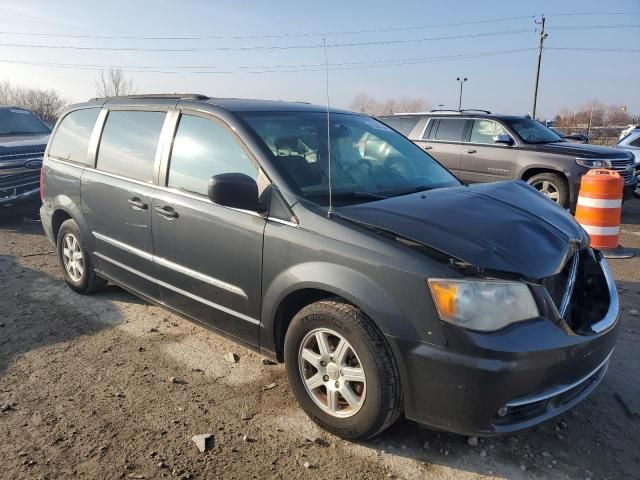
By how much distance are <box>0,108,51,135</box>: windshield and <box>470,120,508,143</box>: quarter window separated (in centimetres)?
807

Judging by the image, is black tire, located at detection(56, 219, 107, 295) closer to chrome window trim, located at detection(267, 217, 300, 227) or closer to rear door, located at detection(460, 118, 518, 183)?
chrome window trim, located at detection(267, 217, 300, 227)

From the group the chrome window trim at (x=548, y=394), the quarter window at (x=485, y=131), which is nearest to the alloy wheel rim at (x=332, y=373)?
the chrome window trim at (x=548, y=394)

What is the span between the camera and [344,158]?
3557 millimetres

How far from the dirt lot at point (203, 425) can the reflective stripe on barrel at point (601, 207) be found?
103 inches

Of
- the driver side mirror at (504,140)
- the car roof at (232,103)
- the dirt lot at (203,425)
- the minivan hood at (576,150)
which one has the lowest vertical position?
the dirt lot at (203,425)

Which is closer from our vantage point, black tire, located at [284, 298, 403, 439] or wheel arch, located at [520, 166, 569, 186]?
black tire, located at [284, 298, 403, 439]

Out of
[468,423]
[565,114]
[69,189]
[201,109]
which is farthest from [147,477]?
[565,114]

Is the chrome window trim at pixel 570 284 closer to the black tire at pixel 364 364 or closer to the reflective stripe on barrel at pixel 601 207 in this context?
the black tire at pixel 364 364

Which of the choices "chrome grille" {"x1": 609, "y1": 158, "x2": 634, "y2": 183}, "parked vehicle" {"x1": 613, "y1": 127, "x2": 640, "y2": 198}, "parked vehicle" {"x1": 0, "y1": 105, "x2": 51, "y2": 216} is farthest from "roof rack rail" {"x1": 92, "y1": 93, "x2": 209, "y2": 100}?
"parked vehicle" {"x1": 613, "y1": 127, "x2": 640, "y2": 198}

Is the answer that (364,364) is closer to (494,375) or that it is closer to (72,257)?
(494,375)

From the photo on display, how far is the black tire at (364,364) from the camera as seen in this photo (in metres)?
2.56

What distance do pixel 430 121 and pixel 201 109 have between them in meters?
7.40

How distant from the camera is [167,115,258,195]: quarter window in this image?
335 cm

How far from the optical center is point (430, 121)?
1030 cm
